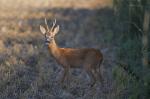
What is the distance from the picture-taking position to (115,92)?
955 centimetres

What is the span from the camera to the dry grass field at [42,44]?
10.0 m

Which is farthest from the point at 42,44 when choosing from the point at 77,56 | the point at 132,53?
the point at 77,56

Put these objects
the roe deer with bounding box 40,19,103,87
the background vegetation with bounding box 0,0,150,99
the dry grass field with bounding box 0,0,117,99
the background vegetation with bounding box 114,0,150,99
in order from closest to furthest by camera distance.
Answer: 1. the background vegetation with bounding box 114,0,150,99
2. the background vegetation with bounding box 0,0,150,99
3. the dry grass field with bounding box 0,0,117,99
4. the roe deer with bounding box 40,19,103,87

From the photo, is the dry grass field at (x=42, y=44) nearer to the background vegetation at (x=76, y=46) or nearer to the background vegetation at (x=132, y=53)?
the background vegetation at (x=76, y=46)

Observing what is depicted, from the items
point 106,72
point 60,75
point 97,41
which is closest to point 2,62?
point 60,75

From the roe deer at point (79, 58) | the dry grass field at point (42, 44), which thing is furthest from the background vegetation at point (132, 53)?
the roe deer at point (79, 58)

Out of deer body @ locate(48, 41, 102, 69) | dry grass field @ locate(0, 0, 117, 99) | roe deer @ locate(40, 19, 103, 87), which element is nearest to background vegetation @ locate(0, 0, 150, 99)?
dry grass field @ locate(0, 0, 117, 99)

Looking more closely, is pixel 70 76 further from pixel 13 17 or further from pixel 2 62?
pixel 13 17

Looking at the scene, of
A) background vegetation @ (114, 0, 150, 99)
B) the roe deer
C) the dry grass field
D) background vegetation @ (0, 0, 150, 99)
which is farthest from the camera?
the roe deer

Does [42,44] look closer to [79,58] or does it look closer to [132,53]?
[132,53]

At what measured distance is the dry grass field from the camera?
10023mm

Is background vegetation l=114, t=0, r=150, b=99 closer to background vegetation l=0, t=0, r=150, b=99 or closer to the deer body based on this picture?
background vegetation l=0, t=0, r=150, b=99

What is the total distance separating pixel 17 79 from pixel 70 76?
1178 mm

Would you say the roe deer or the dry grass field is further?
the roe deer
